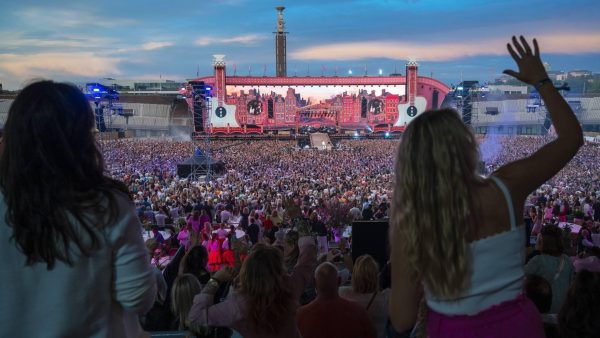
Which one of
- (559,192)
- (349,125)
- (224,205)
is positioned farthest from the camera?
(349,125)

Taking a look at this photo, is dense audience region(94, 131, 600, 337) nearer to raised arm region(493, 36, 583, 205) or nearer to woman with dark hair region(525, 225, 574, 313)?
woman with dark hair region(525, 225, 574, 313)

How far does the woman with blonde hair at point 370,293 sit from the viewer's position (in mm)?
3316

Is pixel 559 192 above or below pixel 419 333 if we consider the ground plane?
below

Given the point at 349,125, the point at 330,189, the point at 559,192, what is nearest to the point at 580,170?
the point at 559,192

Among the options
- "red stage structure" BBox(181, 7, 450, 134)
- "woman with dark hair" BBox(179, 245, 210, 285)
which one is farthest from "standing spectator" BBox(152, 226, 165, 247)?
"red stage structure" BBox(181, 7, 450, 134)

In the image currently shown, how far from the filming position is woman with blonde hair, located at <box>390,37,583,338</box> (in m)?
1.52

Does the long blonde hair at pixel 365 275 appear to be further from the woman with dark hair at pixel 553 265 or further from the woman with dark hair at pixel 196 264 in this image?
the woman with dark hair at pixel 196 264

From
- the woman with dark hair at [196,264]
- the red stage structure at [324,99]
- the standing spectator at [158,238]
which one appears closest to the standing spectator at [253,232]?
the standing spectator at [158,238]

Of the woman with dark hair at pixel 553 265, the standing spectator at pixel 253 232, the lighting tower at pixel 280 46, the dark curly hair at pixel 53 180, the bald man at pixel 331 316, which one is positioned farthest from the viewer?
the lighting tower at pixel 280 46

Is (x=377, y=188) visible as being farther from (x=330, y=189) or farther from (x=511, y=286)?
(x=511, y=286)

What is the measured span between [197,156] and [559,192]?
14196 mm

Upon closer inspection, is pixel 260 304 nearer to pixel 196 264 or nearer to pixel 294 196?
pixel 196 264

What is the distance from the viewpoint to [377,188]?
1766 centimetres

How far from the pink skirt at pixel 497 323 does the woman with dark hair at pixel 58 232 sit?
2.95ft
